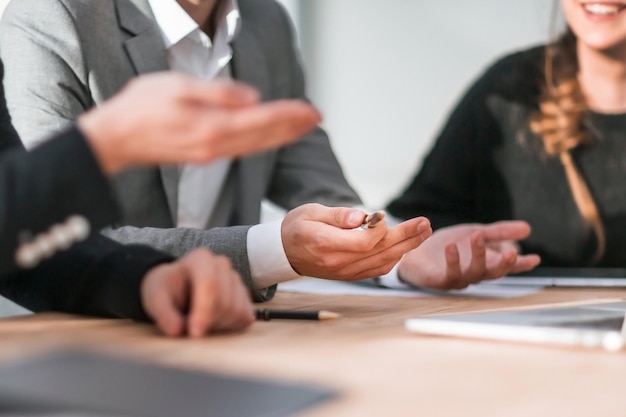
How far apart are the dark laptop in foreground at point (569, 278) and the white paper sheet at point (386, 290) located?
49mm

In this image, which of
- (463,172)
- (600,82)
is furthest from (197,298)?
(600,82)

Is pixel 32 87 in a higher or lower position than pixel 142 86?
lower

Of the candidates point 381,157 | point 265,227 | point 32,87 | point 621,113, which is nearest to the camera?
point 265,227

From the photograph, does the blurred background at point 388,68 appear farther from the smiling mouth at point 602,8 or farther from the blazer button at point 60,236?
the blazer button at point 60,236

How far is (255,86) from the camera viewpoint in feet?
6.07

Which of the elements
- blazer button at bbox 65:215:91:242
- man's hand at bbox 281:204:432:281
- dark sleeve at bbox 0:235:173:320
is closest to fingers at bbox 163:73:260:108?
blazer button at bbox 65:215:91:242

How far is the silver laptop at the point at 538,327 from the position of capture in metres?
0.89

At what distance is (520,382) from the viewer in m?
0.74

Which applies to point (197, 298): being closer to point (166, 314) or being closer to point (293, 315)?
point (166, 314)

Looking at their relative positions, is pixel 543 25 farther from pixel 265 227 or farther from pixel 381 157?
pixel 265 227

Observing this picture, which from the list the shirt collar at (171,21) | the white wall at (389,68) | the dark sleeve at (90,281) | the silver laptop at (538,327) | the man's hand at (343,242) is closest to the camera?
the silver laptop at (538,327)

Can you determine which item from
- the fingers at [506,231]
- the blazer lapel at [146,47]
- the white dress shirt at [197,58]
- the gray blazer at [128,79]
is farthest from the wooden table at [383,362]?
the white dress shirt at [197,58]

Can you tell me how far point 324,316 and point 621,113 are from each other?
126cm

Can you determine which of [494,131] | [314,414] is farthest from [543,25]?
[314,414]
